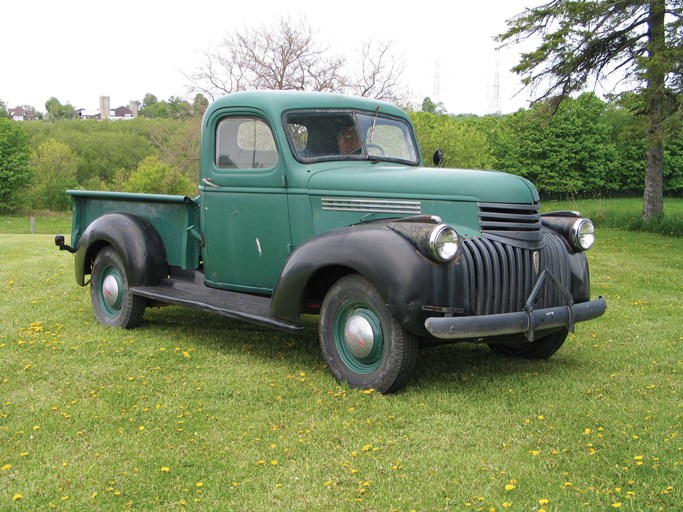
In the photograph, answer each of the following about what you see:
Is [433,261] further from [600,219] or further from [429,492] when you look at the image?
[600,219]

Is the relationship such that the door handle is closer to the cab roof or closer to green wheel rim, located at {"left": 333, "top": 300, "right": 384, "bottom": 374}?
the cab roof

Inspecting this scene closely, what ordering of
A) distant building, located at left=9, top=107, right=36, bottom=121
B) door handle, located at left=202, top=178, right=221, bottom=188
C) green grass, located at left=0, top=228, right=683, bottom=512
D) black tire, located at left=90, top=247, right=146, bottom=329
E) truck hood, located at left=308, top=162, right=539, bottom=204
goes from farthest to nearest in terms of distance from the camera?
distant building, located at left=9, top=107, right=36, bottom=121
black tire, located at left=90, top=247, right=146, bottom=329
door handle, located at left=202, top=178, right=221, bottom=188
truck hood, located at left=308, top=162, right=539, bottom=204
green grass, located at left=0, top=228, right=683, bottom=512

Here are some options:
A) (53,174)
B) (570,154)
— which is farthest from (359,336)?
(53,174)

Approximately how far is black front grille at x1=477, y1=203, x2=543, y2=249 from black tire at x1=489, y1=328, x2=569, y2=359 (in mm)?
976

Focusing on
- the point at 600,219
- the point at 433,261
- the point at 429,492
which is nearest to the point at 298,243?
the point at 433,261

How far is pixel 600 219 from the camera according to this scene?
21172mm

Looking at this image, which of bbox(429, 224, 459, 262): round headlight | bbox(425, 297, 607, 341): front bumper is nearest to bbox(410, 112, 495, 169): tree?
bbox(425, 297, 607, 341): front bumper

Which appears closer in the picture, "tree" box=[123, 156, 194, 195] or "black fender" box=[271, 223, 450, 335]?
"black fender" box=[271, 223, 450, 335]

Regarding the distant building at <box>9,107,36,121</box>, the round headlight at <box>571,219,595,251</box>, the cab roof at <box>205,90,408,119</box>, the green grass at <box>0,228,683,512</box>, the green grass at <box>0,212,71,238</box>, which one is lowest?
the green grass at <box>0,212,71,238</box>

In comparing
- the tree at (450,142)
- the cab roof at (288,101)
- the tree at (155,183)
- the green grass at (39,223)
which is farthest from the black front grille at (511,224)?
the tree at (155,183)

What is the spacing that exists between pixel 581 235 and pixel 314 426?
2711mm

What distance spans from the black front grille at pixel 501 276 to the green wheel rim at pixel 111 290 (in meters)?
3.69

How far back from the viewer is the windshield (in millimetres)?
6227

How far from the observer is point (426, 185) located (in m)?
5.45
